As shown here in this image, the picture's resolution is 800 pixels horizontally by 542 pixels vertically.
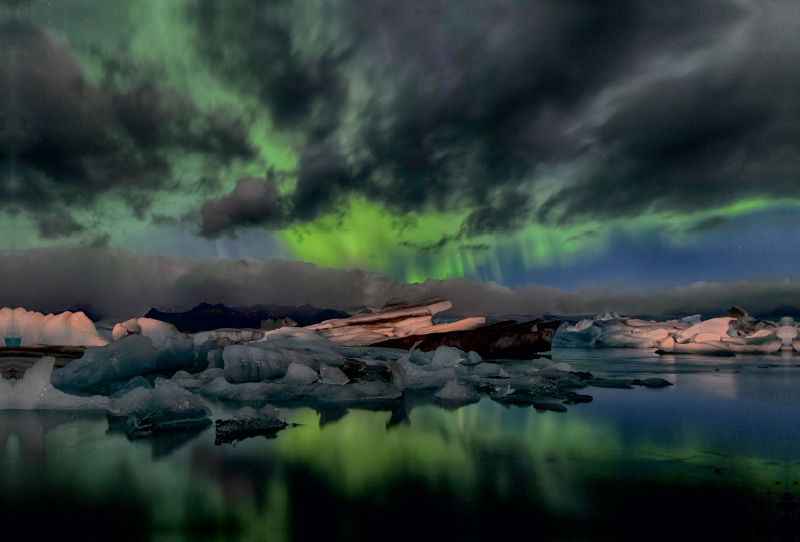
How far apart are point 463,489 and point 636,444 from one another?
6.61 ft

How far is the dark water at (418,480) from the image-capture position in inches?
83.4

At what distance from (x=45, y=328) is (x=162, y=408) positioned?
7559 mm

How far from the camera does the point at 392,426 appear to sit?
461cm

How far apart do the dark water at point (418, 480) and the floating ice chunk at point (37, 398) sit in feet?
2.81

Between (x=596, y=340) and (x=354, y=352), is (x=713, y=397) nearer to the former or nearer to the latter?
(x=354, y=352)

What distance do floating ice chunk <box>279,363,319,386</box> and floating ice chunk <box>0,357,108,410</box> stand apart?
2.58 metres

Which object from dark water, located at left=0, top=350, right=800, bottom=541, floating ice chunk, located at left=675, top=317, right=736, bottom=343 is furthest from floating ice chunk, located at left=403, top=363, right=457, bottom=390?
floating ice chunk, located at left=675, top=317, right=736, bottom=343

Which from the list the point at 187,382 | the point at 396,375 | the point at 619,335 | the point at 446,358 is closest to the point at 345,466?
the point at 396,375

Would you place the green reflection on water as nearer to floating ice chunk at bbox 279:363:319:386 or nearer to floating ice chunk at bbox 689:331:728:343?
floating ice chunk at bbox 279:363:319:386

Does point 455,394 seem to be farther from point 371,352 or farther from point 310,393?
point 371,352

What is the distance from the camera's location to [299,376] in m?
7.41

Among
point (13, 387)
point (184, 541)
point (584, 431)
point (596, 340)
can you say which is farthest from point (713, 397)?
point (596, 340)

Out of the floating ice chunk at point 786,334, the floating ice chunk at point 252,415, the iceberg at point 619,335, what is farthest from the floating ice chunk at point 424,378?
the iceberg at point 619,335

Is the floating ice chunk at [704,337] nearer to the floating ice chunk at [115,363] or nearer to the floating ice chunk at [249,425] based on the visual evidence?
the floating ice chunk at [249,425]
